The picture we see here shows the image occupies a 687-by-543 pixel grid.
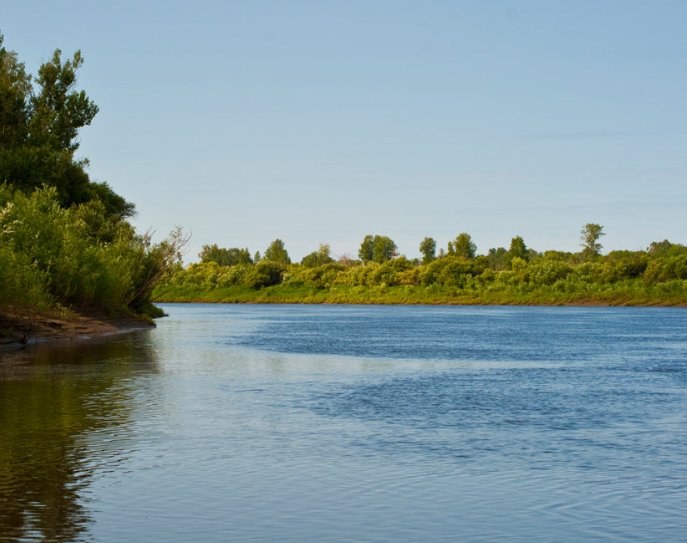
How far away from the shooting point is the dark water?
34.1ft

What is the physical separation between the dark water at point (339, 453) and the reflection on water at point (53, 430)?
5 centimetres

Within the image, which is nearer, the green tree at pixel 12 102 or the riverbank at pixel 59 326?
the riverbank at pixel 59 326

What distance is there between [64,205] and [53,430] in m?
53.6

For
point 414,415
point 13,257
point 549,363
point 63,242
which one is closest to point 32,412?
point 414,415

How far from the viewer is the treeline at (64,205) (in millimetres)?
46375

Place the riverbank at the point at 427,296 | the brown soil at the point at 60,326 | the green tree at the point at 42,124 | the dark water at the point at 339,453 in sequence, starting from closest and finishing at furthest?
the dark water at the point at 339,453 < the brown soil at the point at 60,326 < the green tree at the point at 42,124 < the riverbank at the point at 427,296

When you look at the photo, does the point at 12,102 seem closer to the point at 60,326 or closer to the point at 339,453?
the point at 60,326

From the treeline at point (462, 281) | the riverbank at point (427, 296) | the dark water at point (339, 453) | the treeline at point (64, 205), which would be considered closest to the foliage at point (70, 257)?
the treeline at point (64, 205)

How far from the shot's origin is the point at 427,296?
16100cm

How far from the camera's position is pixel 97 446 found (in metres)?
15.2

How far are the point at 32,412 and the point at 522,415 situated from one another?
1105 centimetres

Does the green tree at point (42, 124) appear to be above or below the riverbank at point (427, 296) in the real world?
above

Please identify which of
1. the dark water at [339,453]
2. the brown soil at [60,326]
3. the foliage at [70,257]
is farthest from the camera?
the brown soil at [60,326]

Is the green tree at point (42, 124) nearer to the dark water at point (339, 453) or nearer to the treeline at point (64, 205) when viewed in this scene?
Answer: the treeline at point (64, 205)
